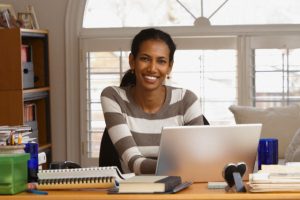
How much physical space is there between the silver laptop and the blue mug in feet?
0.28

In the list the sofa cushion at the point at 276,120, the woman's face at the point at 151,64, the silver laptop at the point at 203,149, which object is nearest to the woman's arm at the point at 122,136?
the woman's face at the point at 151,64

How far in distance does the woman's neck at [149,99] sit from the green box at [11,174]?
988mm

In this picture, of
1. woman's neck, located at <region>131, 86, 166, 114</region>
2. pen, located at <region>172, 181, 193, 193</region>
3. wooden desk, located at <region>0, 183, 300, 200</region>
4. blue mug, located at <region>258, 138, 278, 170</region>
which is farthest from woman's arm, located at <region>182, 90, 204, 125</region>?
wooden desk, located at <region>0, 183, 300, 200</region>

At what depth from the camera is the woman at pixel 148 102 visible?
3232mm

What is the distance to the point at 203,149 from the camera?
258 centimetres

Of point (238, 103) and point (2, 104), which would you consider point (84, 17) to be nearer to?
point (2, 104)

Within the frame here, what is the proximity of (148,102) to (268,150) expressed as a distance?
762 mm

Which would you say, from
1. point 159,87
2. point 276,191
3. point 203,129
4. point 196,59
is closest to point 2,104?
point 196,59

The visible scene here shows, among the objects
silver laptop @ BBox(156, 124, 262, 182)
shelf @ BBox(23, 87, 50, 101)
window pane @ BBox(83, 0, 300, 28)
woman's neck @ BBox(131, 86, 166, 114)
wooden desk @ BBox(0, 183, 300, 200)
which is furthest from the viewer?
window pane @ BBox(83, 0, 300, 28)

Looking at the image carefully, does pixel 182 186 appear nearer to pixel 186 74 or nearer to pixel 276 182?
pixel 276 182

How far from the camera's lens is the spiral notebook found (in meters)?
2.39

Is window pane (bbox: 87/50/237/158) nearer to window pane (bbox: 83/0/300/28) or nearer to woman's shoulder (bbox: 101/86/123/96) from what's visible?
window pane (bbox: 83/0/300/28)

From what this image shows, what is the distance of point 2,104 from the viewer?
4828 millimetres

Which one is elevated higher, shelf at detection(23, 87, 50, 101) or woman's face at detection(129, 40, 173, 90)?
woman's face at detection(129, 40, 173, 90)
